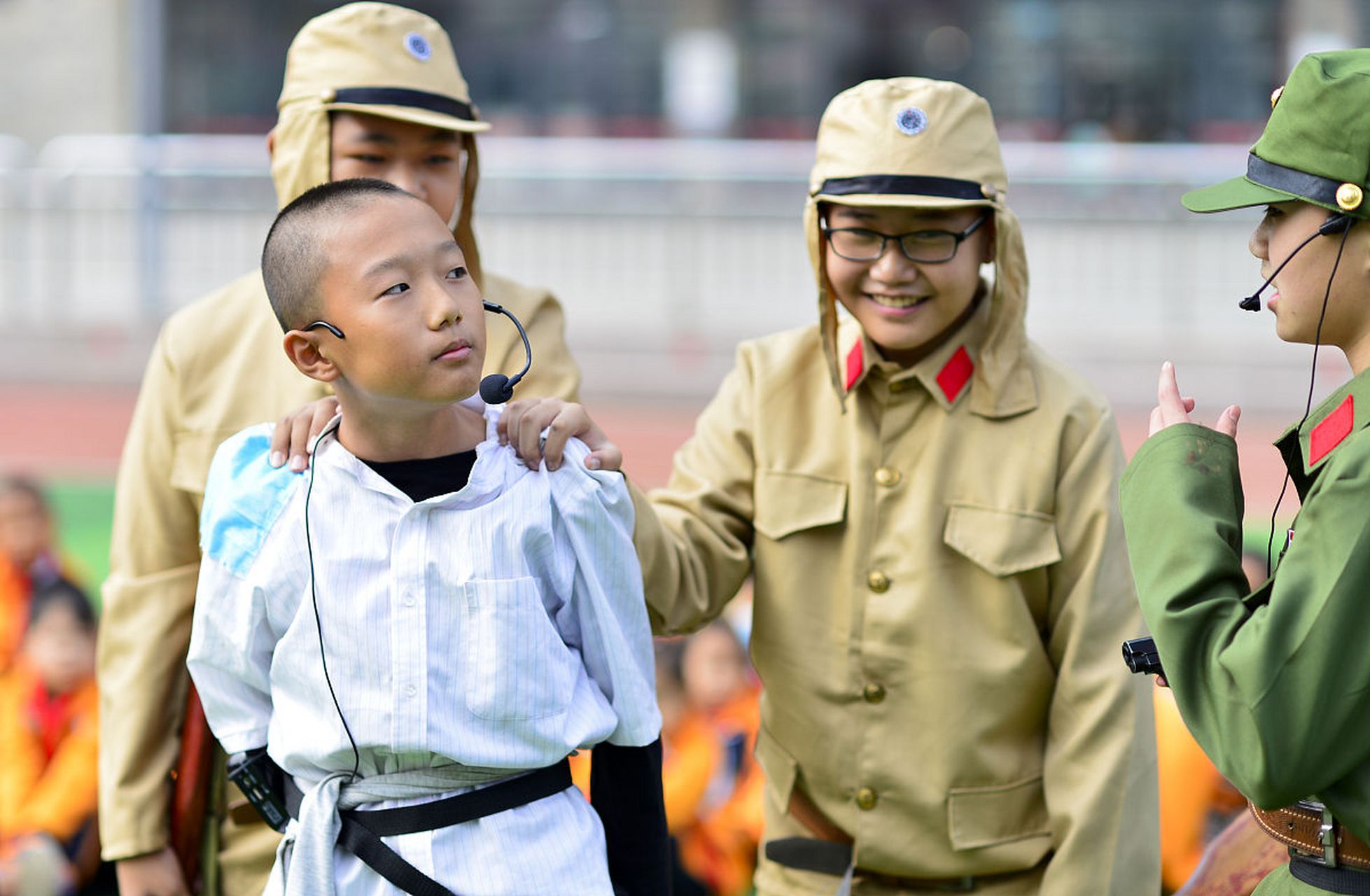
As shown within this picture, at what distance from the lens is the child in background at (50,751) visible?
4.92m

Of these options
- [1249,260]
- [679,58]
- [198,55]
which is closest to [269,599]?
[1249,260]

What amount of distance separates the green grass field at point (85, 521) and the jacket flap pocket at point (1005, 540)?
4.61 metres

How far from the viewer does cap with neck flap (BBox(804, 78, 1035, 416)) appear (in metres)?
2.75

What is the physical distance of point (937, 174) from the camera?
2754 mm

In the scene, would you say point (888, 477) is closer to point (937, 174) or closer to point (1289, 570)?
point (937, 174)

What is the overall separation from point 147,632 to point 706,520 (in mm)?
980

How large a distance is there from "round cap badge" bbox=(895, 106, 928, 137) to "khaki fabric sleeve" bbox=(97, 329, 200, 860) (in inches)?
52.6

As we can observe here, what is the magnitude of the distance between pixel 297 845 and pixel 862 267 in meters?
1.34

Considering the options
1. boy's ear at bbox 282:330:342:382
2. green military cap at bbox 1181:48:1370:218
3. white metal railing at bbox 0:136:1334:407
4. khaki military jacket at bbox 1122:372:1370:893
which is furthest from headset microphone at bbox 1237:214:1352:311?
white metal railing at bbox 0:136:1334:407

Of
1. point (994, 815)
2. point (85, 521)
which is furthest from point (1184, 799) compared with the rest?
point (85, 521)

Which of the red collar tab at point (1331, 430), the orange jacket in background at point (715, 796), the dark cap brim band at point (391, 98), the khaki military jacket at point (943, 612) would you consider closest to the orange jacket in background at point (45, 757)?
the orange jacket in background at point (715, 796)

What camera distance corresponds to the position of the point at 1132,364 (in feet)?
36.0

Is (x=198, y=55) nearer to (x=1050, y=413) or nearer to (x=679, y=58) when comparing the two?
(x=679, y=58)

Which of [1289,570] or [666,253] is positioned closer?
[1289,570]
